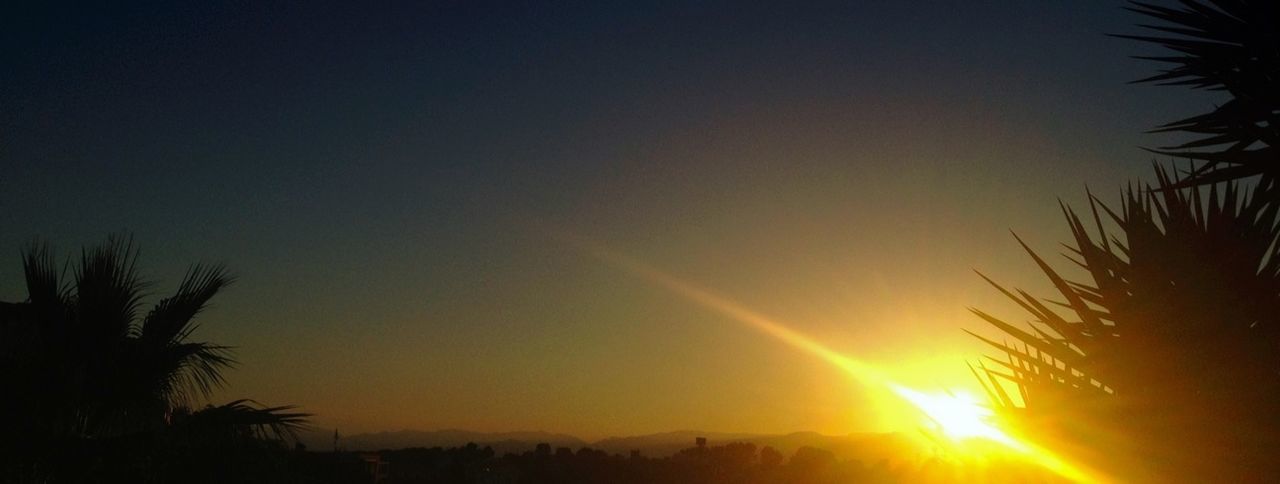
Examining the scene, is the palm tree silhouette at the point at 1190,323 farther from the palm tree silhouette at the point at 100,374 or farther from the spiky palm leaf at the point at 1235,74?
the palm tree silhouette at the point at 100,374

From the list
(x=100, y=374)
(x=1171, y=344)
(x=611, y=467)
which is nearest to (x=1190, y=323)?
(x=1171, y=344)

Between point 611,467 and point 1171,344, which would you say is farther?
point 611,467

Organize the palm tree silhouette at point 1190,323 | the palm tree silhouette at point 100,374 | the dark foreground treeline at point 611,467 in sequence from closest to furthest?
the palm tree silhouette at point 1190,323 < the palm tree silhouette at point 100,374 < the dark foreground treeline at point 611,467

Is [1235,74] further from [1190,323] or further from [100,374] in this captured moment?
[100,374]

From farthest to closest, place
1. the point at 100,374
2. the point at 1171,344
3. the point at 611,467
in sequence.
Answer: the point at 611,467 < the point at 100,374 < the point at 1171,344

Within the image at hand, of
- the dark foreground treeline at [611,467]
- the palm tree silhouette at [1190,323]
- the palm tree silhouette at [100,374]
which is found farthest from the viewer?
the dark foreground treeline at [611,467]

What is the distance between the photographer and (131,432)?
6805mm

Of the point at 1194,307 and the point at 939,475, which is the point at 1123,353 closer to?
the point at 1194,307

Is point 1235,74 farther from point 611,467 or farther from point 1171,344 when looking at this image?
point 611,467

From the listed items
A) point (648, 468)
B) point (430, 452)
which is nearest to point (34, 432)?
point (648, 468)

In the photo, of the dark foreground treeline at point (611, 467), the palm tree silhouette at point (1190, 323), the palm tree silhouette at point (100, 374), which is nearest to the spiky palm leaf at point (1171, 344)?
the palm tree silhouette at point (1190, 323)

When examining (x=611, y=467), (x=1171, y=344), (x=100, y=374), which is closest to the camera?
(x=1171, y=344)

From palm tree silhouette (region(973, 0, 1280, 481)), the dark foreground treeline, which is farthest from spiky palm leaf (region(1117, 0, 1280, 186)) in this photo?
the dark foreground treeline

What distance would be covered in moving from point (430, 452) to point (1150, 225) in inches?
2814
